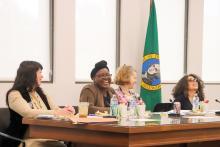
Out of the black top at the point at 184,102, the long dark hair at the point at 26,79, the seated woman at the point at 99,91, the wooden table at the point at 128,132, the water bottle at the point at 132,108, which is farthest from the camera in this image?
the black top at the point at 184,102

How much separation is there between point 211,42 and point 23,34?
11.7 feet

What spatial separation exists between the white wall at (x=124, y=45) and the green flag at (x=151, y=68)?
0.16m

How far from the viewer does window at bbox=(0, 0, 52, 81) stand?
5.28 meters

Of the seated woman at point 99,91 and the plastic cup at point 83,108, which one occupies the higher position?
the seated woman at point 99,91

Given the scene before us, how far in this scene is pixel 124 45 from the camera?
21.1 feet

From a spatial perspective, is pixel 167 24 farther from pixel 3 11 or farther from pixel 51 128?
pixel 51 128

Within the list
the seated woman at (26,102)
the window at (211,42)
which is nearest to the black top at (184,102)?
the seated woman at (26,102)

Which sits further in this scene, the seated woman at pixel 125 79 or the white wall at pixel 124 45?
the white wall at pixel 124 45

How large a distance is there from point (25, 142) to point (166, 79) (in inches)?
148

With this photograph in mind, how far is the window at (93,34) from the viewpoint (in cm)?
598

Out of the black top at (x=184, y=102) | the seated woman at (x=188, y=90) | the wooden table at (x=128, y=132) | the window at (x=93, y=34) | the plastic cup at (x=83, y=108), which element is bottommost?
the wooden table at (x=128, y=132)

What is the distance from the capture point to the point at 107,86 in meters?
5.00

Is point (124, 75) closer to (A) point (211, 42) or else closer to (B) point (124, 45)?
(B) point (124, 45)

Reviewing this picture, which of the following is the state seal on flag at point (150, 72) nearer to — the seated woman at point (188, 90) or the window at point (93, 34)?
the window at point (93, 34)
